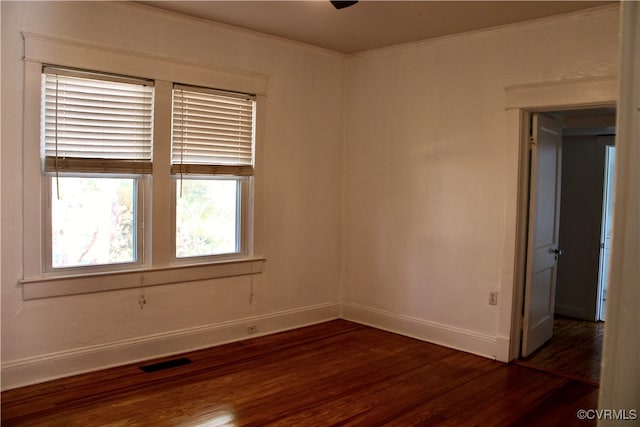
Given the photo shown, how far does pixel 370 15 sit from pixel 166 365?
10.5ft

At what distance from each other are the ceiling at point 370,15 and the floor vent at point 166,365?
9.18ft

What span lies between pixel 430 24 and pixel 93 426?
12.6ft

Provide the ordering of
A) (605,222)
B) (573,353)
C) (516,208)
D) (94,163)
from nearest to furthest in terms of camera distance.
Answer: (94,163)
(516,208)
(573,353)
(605,222)

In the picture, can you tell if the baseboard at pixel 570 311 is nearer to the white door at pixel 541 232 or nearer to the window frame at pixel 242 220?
the white door at pixel 541 232

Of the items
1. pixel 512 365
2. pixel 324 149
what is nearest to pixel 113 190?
pixel 324 149

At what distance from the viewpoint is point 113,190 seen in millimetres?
3949

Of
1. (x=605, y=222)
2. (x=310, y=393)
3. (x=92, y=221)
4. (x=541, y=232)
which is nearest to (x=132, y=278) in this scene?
(x=92, y=221)

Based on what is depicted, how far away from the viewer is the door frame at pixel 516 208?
414cm

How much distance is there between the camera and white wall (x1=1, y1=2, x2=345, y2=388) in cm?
346

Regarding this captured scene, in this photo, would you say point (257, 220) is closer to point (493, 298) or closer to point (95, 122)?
point (95, 122)

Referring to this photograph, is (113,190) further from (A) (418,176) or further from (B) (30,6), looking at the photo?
(A) (418,176)

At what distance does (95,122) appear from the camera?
3.77 m

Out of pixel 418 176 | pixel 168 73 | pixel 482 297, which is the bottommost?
pixel 482 297

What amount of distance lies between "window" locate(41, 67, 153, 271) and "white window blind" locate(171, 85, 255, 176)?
0.26 meters
